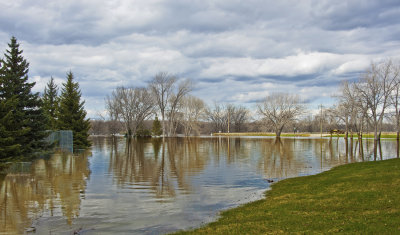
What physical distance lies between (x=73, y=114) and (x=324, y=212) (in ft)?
101

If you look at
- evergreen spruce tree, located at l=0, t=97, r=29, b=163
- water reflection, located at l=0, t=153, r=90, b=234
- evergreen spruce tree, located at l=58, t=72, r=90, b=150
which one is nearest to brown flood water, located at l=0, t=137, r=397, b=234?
water reflection, located at l=0, t=153, r=90, b=234

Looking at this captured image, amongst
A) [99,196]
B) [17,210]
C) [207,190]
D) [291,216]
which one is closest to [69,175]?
[99,196]

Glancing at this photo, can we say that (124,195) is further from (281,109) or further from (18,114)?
(281,109)

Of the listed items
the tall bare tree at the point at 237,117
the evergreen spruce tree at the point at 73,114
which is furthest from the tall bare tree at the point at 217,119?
the evergreen spruce tree at the point at 73,114

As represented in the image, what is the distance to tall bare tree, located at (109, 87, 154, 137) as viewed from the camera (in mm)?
77812

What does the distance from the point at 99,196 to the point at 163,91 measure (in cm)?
6406

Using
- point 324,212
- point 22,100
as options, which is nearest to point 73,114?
point 22,100

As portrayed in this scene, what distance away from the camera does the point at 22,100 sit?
20906 mm

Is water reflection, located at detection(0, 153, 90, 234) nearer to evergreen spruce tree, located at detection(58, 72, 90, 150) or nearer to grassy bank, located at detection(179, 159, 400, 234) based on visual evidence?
grassy bank, located at detection(179, 159, 400, 234)

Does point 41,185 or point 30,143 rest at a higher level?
point 30,143

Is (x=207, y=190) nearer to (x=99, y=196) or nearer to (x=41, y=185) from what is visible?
(x=99, y=196)

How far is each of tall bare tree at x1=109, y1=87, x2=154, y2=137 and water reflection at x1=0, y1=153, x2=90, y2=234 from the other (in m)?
58.9

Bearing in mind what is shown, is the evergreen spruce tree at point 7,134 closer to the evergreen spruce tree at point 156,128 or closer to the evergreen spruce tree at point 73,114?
the evergreen spruce tree at point 73,114

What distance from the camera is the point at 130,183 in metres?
14.6
